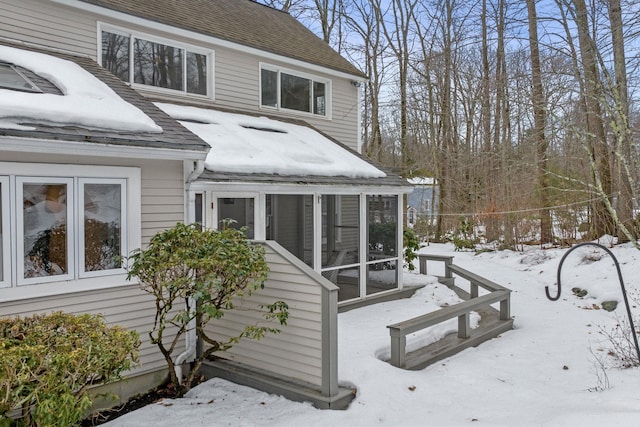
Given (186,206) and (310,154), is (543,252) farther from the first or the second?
→ (186,206)

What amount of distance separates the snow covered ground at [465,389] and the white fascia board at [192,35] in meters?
5.38

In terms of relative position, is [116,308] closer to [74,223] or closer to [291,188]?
[74,223]

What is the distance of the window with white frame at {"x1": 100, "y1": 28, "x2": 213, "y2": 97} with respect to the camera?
818 cm

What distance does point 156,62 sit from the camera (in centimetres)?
873

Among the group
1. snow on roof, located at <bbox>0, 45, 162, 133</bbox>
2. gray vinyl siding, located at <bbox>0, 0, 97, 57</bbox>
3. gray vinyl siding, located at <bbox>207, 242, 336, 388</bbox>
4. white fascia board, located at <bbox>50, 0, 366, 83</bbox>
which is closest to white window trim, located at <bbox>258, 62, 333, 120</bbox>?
white fascia board, located at <bbox>50, 0, 366, 83</bbox>

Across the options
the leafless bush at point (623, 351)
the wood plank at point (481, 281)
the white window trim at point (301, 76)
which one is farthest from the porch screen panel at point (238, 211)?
the leafless bush at point (623, 351)

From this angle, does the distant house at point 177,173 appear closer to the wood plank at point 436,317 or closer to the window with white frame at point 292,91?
the window with white frame at point 292,91

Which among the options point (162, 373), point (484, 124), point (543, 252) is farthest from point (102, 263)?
point (484, 124)

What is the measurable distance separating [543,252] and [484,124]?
773 centimetres

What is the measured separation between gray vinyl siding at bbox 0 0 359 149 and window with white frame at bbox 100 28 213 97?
135 mm

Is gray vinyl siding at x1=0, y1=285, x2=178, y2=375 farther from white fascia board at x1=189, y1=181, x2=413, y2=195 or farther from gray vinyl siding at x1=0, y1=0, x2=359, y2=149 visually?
gray vinyl siding at x1=0, y1=0, x2=359, y2=149

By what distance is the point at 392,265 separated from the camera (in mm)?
10070

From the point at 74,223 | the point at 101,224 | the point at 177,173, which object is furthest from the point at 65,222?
the point at 177,173

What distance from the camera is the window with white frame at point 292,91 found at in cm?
1062
